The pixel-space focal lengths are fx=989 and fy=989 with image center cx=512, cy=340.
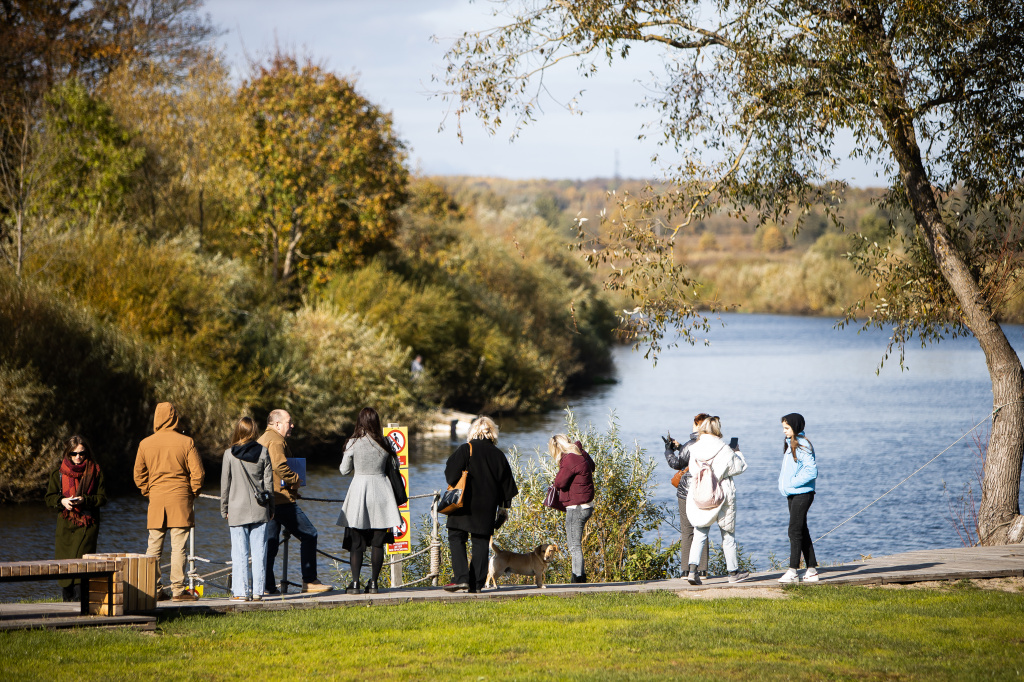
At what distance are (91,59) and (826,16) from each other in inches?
1636

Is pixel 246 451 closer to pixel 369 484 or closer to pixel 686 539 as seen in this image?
pixel 369 484

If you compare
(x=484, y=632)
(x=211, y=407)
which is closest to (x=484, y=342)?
(x=211, y=407)

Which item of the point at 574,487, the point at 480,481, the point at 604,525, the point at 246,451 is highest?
the point at 246,451

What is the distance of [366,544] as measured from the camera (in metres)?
9.93

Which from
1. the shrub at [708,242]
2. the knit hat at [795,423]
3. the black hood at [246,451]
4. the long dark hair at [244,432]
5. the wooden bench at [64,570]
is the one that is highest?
the shrub at [708,242]

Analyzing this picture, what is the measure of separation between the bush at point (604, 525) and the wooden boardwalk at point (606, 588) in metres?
3.13

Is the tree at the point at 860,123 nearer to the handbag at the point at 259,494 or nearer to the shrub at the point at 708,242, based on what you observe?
the handbag at the point at 259,494

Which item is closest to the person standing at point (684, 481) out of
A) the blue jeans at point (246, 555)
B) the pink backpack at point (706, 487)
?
the pink backpack at point (706, 487)

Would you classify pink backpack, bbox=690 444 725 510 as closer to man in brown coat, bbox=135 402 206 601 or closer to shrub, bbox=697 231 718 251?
man in brown coat, bbox=135 402 206 601

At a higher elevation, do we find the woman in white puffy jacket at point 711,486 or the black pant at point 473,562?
the woman in white puffy jacket at point 711,486

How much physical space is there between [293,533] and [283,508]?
0.32 metres

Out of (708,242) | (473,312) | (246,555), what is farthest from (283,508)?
(708,242)

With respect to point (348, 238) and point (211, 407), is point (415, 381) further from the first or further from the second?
point (211, 407)

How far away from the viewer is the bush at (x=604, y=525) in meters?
14.1
